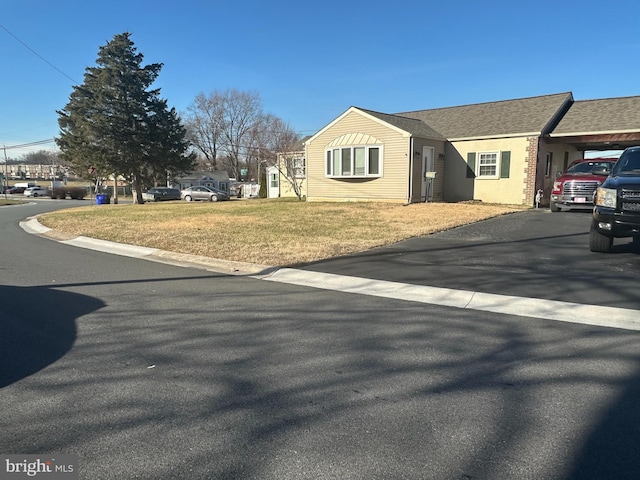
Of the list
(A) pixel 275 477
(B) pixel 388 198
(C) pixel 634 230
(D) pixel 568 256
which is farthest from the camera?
(B) pixel 388 198

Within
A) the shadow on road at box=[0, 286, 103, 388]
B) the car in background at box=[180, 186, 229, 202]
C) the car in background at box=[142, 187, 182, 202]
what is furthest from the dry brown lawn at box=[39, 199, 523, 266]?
the car in background at box=[142, 187, 182, 202]

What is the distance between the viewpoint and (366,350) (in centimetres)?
407

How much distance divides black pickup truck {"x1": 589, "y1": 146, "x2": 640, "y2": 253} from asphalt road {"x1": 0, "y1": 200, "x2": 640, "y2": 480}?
129 centimetres

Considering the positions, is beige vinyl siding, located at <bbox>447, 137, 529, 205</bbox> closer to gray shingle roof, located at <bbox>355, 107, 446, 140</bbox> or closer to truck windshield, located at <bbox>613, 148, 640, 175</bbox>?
gray shingle roof, located at <bbox>355, 107, 446, 140</bbox>

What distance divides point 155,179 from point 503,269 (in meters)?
35.9

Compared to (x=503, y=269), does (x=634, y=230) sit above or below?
above

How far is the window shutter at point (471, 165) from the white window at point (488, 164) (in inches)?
10.2

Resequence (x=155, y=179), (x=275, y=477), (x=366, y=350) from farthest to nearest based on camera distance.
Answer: (x=155, y=179)
(x=366, y=350)
(x=275, y=477)

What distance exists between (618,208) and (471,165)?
49.2 feet

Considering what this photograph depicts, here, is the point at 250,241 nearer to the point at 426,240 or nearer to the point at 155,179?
the point at 426,240

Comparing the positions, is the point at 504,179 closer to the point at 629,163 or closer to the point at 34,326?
the point at 629,163

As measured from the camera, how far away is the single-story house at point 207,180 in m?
62.0

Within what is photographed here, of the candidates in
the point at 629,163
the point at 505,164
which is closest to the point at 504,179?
the point at 505,164

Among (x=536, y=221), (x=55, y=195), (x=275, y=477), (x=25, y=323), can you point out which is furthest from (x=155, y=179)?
(x=275, y=477)
